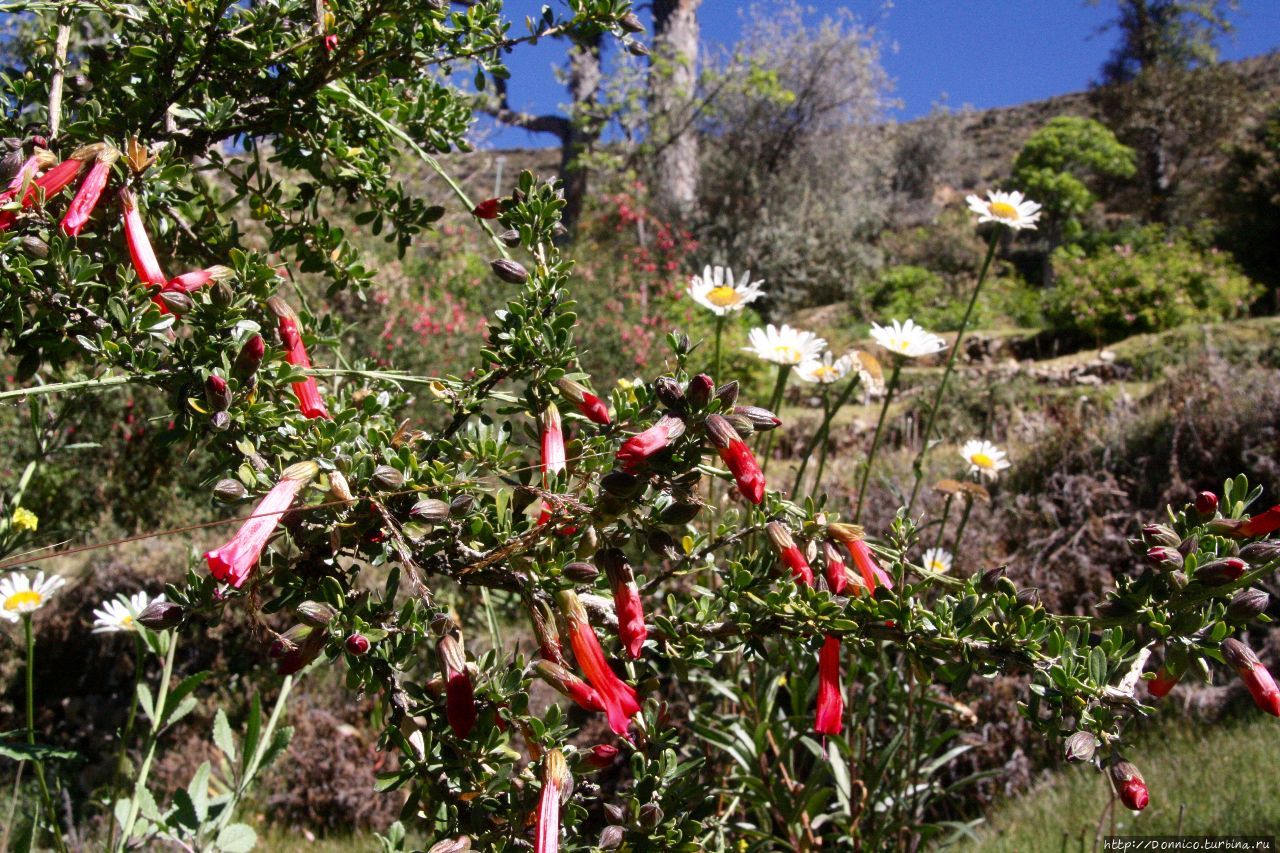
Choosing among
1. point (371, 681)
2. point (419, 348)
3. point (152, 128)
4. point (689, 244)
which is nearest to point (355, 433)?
point (371, 681)

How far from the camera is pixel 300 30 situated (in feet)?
3.53

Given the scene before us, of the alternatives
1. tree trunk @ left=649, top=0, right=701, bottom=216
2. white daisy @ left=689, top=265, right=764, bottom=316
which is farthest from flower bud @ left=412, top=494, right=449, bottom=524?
tree trunk @ left=649, top=0, right=701, bottom=216

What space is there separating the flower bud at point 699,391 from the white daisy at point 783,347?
847mm

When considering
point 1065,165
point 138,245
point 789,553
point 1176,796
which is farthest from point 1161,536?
point 1065,165

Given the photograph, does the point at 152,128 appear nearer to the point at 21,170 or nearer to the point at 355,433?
the point at 21,170

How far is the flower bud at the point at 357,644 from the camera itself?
2.31ft

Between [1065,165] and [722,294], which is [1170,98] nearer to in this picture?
[1065,165]

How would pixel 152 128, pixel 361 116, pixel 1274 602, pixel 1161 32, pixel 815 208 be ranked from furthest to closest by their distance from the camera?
pixel 1161 32, pixel 815 208, pixel 1274 602, pixel 361 116, pixel 152 128

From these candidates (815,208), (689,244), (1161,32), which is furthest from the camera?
(1161,32)

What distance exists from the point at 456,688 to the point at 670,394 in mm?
312

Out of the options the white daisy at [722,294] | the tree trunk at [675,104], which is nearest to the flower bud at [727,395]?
the white daisy at [722,294]

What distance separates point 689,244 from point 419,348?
14.3 ft

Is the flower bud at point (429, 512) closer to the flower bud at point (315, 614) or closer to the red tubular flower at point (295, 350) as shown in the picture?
the flower bud at point (315, 614)

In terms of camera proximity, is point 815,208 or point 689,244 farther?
point 815,208
